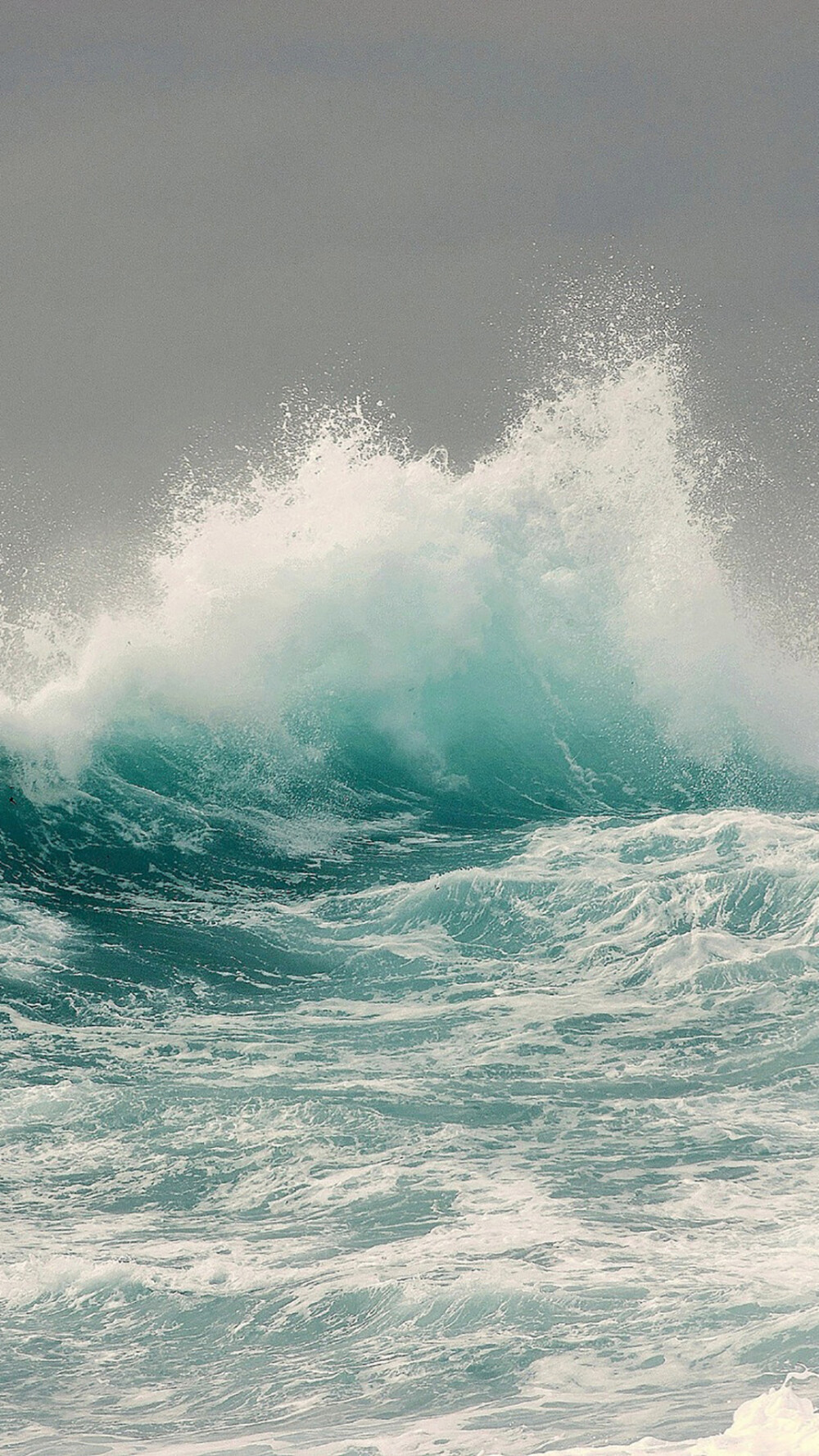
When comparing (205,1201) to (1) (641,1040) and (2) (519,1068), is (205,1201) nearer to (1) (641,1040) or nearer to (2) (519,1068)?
(2) (519,1068)

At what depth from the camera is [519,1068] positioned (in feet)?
29.7

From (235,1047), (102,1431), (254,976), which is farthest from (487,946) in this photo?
(102,1431)

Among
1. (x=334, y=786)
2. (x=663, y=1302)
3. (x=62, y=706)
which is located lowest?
(x=663, y=1302)

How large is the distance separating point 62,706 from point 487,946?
7.16 metres

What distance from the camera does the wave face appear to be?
548 cm

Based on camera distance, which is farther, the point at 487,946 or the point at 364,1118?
the point at 487,946

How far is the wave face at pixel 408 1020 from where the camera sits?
18.0 ft

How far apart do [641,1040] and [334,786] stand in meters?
7.22

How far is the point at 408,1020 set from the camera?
988cm

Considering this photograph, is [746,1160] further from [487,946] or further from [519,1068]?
[487,946]

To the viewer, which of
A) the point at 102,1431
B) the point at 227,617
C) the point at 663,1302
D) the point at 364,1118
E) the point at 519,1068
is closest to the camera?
the point at 102,1431

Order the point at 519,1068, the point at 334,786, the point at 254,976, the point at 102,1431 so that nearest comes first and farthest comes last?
the point at 102,1431 < the point at 519,1068 < the point at 254,976 < the point at 334,786

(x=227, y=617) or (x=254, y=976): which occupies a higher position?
(x=227, y=617)

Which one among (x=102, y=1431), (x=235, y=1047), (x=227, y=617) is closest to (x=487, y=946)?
(x=235, y=1047)
